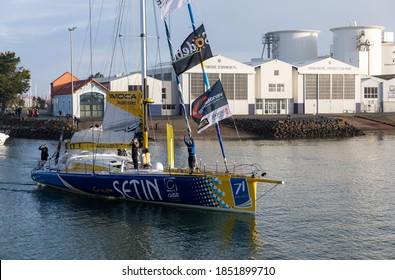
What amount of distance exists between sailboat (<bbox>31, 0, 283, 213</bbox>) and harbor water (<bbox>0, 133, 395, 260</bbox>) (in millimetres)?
459

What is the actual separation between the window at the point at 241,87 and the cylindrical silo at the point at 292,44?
26.8 metres

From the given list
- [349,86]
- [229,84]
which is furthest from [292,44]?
[229,84]

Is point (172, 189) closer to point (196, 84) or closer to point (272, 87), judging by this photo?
point (196, 84)

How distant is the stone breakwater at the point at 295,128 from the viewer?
226 ft

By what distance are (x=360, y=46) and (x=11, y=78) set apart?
192ft

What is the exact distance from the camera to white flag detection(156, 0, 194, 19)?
79.8 feet

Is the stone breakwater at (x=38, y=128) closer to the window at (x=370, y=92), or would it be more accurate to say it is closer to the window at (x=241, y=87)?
the window at (x=241, y=87)

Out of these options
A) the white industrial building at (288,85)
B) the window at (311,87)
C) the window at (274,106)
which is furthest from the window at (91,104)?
the window at (311,87)

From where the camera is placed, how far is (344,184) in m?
31.5

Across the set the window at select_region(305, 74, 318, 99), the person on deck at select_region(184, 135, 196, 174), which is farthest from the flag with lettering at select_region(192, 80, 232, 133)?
the window at select_region(305, 74, 318, 99)

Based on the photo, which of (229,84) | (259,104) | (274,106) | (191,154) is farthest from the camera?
(274,106)

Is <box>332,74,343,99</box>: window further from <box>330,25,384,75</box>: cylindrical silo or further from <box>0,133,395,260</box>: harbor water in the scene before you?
<box>0,133,395,260</box>: harbor water

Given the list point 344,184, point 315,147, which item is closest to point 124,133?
point 344,184

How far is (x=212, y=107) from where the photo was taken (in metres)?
23.2
